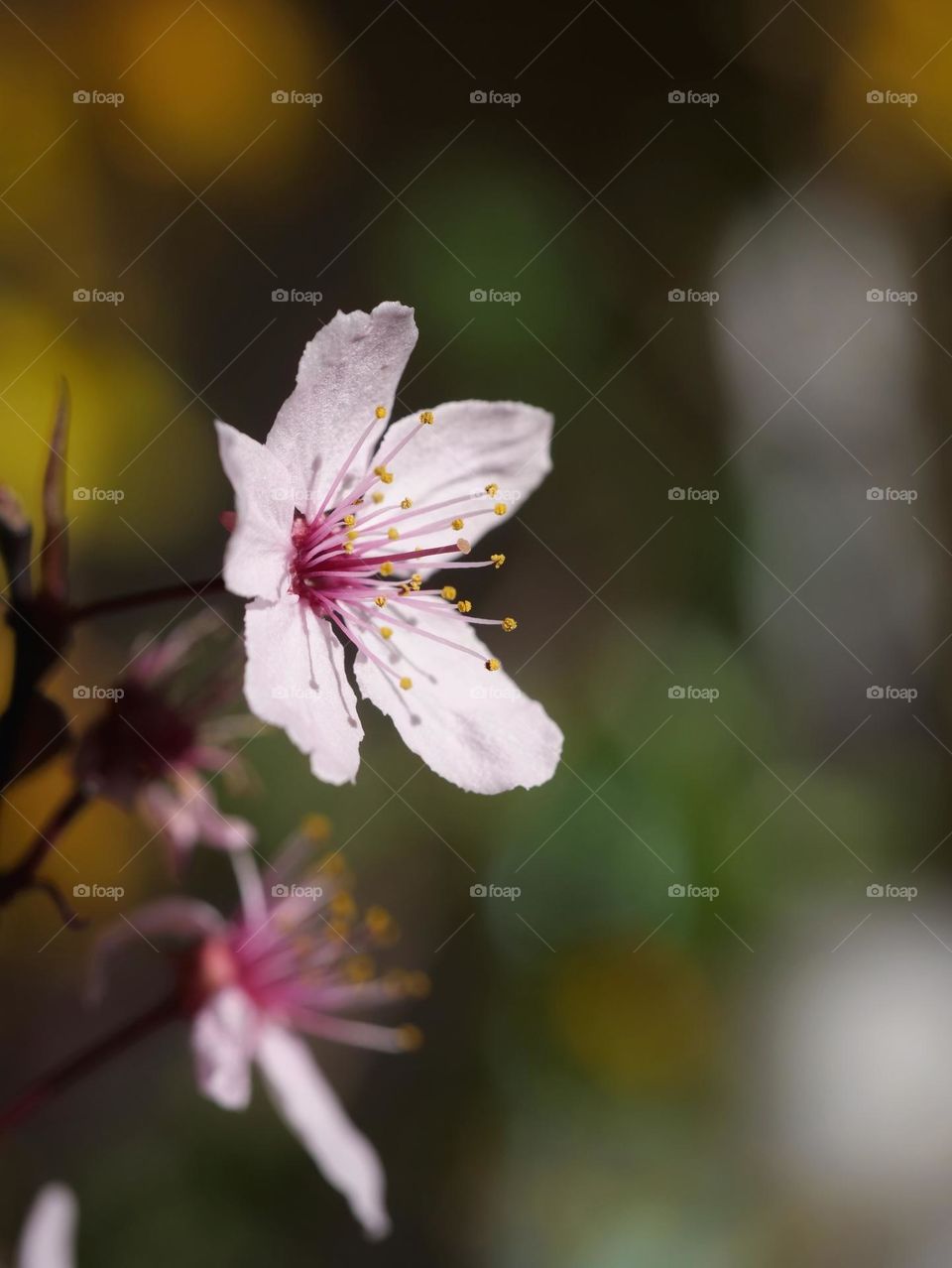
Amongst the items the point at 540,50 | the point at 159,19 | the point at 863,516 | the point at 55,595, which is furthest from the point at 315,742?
the point at 863,516

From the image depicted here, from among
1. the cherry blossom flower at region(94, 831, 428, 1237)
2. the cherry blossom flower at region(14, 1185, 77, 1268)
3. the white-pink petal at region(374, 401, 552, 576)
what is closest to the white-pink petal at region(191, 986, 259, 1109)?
the cherry blossom flower at region(94, 831, 428, 1237)

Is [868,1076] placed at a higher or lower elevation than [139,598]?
lower

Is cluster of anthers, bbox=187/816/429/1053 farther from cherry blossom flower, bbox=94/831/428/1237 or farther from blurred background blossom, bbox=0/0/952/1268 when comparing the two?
blurred background blossom, bbox=0/0/952/1268

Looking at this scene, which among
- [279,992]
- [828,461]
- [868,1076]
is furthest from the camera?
[828,461]

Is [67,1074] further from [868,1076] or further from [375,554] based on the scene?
[868,1076]

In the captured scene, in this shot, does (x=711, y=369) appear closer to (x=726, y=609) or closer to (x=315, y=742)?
(x=726, y=609)

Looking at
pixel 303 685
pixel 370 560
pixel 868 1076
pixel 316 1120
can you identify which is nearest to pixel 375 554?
pixel 370 560

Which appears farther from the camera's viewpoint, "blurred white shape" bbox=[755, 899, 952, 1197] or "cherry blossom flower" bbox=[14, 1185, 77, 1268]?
"blurred white shape" bbox=[755, 899, 952, 1197]
